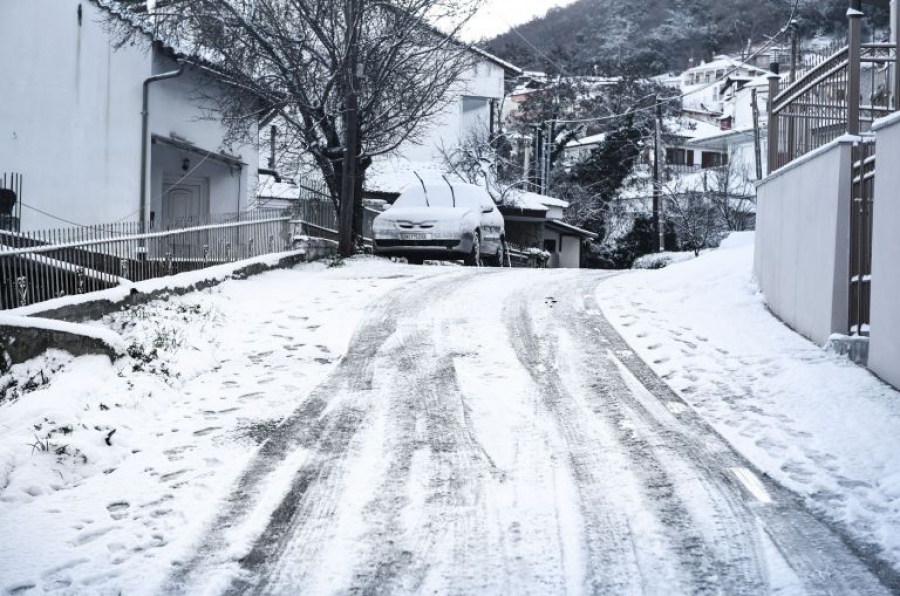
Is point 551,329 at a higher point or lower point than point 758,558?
higher

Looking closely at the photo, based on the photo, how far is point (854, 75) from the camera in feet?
29.1

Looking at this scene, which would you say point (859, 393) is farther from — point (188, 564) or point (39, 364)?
point (39, 364)

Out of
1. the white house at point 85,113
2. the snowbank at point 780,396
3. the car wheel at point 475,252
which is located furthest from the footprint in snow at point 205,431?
the car wheel at point 475,252

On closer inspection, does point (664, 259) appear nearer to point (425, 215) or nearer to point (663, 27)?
point (425, 215)

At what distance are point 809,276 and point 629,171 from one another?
145ft

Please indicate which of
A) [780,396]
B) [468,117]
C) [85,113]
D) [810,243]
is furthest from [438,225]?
[468,117]

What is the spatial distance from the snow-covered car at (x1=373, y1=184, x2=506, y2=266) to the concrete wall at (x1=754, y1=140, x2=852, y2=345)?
277 inches

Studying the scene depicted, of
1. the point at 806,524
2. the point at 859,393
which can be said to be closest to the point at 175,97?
the point at 859,393

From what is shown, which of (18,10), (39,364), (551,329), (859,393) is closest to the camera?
(859,393)

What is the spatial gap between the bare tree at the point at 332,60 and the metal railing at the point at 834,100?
907 cm

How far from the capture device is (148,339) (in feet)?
30.5

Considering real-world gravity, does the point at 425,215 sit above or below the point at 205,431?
above

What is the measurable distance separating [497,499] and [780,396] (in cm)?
319

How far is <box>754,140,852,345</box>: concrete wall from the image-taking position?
863cm
